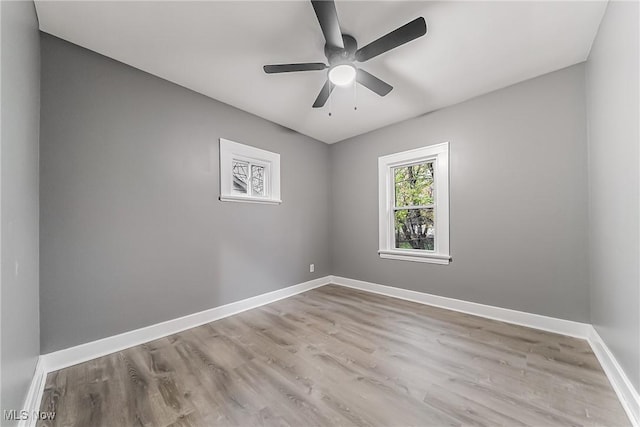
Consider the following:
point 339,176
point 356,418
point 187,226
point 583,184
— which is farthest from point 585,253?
point 187,226

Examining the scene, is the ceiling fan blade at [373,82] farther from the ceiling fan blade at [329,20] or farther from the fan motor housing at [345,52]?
the ceiling fan blade at [329,20]

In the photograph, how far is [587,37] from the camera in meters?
1.90

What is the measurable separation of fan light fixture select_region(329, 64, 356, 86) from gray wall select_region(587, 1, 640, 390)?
155 centimetres

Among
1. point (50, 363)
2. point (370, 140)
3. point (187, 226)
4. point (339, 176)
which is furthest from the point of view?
point (339, 176)

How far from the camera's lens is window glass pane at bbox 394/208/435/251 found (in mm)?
3248

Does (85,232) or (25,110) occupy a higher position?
(25,110)

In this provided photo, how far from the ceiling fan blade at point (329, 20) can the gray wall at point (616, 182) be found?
5.21ft

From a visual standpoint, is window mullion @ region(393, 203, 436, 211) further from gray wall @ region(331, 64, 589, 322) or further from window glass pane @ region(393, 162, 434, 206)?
gray wall @ region(331, 64, 589, 322)

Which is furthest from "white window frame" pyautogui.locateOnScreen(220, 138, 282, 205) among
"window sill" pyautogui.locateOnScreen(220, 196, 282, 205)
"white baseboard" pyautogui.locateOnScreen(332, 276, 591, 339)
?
"white baseboard" pyautogui.locateOnScreen(332, 276, 591, 339)

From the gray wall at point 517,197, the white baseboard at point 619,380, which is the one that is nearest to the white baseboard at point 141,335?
the gray wall at point 517,197

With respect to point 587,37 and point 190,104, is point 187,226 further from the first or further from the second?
point 587,37

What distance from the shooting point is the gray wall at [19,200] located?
103 centimetres

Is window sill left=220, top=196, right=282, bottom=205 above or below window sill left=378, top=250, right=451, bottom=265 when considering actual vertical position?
above

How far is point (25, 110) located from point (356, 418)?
100.0 inches
